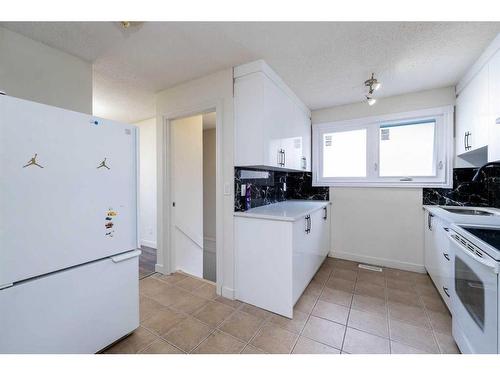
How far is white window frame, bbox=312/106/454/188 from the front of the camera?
8.37 feet

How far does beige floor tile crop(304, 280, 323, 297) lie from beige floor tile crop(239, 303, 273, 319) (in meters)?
0.58

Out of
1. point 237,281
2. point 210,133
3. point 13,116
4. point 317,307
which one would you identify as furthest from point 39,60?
point 317,307

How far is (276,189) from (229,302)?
1.73 metres

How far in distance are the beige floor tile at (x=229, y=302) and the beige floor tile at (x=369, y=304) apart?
112cm

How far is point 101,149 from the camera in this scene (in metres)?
1.38

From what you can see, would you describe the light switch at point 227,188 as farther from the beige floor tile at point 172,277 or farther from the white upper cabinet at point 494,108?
the white upper cabinet at point 494,108

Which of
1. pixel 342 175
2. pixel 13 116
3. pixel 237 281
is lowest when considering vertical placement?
pixel 237 281

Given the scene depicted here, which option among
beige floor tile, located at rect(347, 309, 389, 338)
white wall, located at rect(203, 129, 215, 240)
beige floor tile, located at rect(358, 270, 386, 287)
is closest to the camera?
beige floor tile, located at rect(347, 309, 389, 338)

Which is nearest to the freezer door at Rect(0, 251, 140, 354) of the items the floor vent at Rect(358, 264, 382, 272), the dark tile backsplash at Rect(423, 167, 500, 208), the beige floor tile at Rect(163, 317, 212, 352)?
the beige floor tile at Rect(163, 317, 212, 352)

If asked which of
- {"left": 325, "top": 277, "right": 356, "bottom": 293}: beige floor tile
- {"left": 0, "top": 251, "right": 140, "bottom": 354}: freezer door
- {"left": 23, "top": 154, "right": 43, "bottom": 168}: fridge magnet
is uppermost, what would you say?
{"left": 23, "top": 154, "right": 43, "bottom": 168}: fridge magnet

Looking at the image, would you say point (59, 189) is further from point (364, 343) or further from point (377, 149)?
point (377, 149)

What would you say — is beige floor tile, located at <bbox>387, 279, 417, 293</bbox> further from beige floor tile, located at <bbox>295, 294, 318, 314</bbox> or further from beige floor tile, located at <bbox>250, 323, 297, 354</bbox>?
beige floor tile, located at <bbox>250, 323, 297, 354</bbox>

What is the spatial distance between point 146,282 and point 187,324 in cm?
105

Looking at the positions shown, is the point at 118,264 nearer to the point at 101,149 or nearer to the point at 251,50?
the point at 101,149
